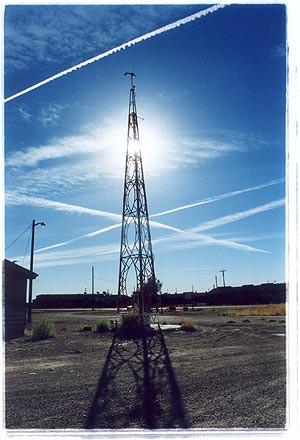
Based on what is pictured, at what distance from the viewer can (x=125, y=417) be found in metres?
5.25

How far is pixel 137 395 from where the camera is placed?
6.51m

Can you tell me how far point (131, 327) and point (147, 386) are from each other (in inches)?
404

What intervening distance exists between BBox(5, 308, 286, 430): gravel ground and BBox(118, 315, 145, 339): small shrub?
342cm

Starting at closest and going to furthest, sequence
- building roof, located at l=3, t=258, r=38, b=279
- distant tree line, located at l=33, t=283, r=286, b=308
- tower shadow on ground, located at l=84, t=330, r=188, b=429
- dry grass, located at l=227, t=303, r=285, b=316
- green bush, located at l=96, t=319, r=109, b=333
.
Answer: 1. tower shadow on ground, located at l=84, t=330, r=188, b=429
2. building roof, located at l=3, t=258, r=38, b=279
3. green bush, located at l=96, t=319, r=109, b=333
4. dry grass, located at l=227, t=303, r=285, b=316
5. distant tree line, located at l=33, t=283, r=286, b=308

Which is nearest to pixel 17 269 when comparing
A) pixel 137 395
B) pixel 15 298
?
pixel 15 298

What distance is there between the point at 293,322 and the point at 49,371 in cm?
702

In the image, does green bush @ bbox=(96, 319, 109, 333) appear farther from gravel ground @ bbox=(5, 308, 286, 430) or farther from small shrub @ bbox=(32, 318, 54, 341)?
gravel ground @ bbox=(5, 308, 286, 430)

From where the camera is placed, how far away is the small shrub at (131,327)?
1667cm

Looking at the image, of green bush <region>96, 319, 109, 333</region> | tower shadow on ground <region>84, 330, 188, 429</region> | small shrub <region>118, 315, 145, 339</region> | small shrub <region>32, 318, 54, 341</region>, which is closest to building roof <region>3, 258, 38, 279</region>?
small shrub <region>32, 318, 54, 341</region>

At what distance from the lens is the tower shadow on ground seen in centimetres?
507

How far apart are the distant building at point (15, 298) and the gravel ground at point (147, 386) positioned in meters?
4.71

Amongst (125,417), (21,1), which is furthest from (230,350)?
(21,1)

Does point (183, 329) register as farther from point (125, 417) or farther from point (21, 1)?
point (21, 1)

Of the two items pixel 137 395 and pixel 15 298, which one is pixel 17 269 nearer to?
pixel 15 298
